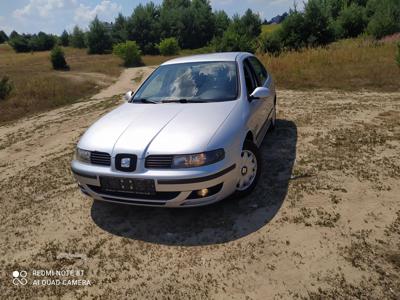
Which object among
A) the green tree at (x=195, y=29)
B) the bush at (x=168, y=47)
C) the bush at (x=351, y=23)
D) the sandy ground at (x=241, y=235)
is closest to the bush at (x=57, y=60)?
the bush at (x=168, y=47)

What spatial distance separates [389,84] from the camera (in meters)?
10.2

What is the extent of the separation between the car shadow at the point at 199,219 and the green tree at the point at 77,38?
155 ft

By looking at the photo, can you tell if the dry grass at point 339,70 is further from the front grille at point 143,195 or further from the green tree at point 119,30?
the green tree at point 119,30

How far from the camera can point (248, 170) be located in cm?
408

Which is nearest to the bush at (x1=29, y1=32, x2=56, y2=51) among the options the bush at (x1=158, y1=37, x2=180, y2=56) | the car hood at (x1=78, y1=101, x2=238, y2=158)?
the bush at (x1=158, y1=37, x2=180, y2=56)

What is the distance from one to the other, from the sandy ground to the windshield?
4.26ft

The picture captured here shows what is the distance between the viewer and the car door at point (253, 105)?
14.5 ft

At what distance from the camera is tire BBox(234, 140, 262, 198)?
13.0ft

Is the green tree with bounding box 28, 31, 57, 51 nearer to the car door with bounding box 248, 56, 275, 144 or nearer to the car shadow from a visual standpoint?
the car door with bounding box 248, 56, 275, 144

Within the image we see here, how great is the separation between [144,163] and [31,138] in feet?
18.1

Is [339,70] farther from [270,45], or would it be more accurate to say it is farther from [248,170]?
[270,45]

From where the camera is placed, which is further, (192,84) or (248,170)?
(192,84)

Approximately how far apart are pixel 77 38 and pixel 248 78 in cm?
4800

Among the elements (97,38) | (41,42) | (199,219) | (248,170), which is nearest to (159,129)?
(199,219)
